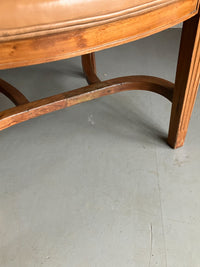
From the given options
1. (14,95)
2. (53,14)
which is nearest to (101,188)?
(14,95)

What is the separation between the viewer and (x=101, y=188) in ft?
2.60

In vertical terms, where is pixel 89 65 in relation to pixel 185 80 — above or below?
below

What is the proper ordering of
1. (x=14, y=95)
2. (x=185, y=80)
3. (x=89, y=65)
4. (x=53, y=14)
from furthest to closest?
1. (x=89, y=65)
2. (x=14, y=95)
3. (x=185, y=80)
4. (x=53, y=14)

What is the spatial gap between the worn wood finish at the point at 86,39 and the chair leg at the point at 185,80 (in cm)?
10

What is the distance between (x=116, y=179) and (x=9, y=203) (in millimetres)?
289

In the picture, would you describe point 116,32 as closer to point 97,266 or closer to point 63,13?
point 63,13

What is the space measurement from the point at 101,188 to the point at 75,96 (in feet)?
0.84

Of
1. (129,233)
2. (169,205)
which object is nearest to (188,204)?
(169,205)

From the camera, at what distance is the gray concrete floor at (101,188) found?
26.5 inches

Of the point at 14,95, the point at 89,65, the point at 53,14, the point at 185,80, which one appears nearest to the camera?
the point at 53,14

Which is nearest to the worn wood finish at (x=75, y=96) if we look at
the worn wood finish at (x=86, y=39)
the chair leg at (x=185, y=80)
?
the chair leg at (x=185, y=80)

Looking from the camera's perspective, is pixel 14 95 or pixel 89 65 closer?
pixel 14 95

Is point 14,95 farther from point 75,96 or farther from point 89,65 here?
point 89,65

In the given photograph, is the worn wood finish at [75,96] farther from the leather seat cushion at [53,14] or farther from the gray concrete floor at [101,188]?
the leather seat cushion at [53,14]
